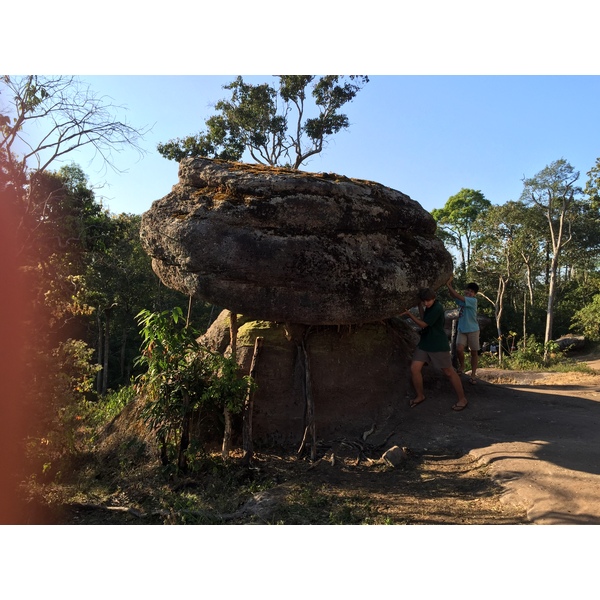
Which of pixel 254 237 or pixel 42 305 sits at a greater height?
pixel 254 237

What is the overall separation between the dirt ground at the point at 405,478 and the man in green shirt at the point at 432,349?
280 millimetres

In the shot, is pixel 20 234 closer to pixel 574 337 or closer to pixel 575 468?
pixel 575 468

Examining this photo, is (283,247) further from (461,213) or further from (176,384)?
(461,213)

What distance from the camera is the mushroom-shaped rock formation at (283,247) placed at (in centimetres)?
627

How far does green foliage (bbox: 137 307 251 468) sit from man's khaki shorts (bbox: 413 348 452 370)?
254cm

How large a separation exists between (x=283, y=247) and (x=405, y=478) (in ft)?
10.2

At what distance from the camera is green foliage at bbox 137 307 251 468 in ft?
18.5

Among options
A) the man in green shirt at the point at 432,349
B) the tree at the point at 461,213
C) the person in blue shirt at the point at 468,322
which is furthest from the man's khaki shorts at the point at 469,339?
the tree at the point at 461,213

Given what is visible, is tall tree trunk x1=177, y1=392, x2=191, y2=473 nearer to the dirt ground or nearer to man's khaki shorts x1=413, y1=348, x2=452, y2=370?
the dirt ground

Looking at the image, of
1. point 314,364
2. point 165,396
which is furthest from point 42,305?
point 314,364

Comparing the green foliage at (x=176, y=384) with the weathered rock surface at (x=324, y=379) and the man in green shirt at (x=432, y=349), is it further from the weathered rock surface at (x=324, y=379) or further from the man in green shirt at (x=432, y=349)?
the man in green shirt at (x=432, y=349)

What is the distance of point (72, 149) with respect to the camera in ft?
17.1

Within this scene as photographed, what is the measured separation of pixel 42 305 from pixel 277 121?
14.1 m

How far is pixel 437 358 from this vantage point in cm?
675
